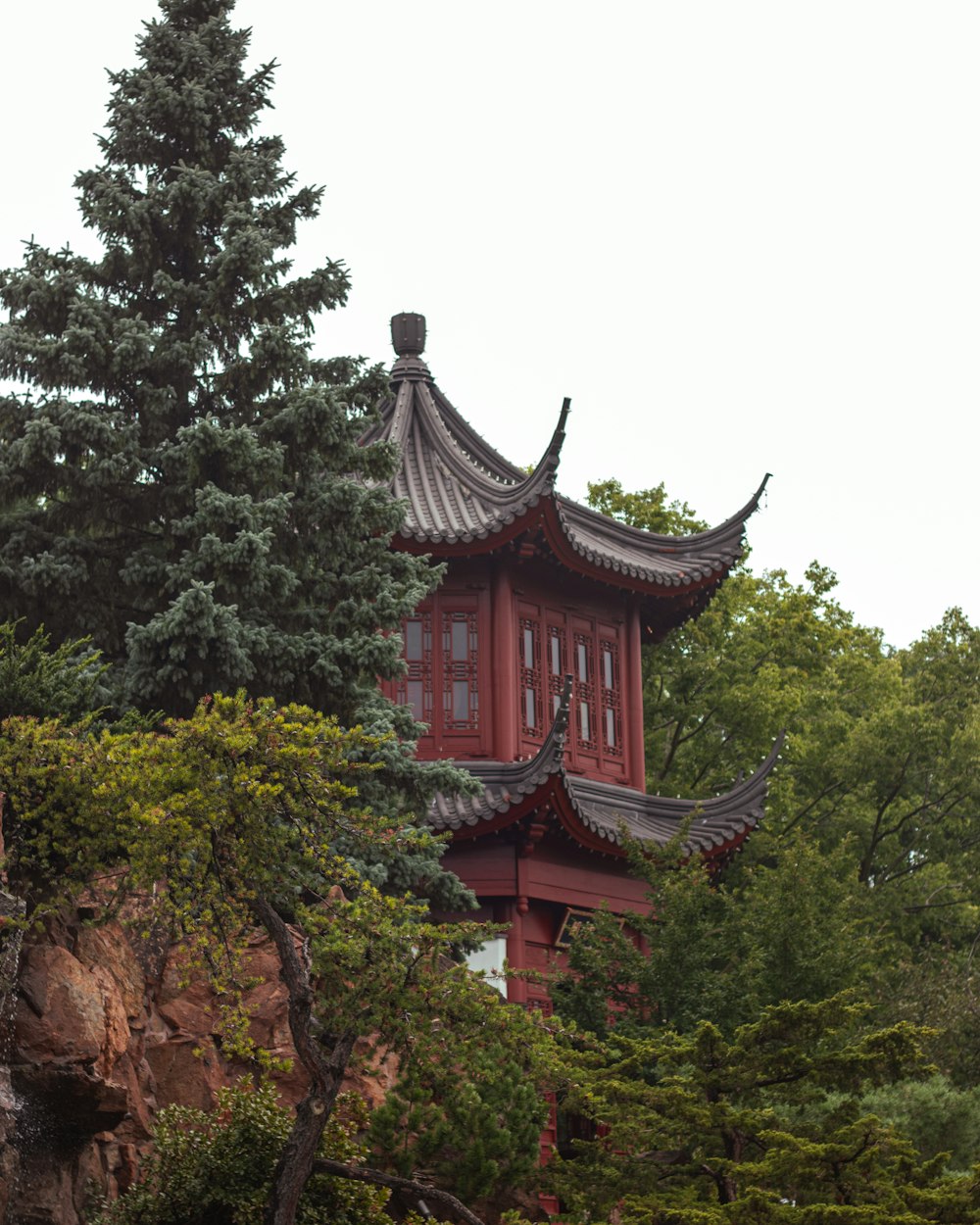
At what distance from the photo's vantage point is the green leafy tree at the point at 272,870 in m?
9.54

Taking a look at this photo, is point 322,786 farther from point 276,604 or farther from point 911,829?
point 911,829

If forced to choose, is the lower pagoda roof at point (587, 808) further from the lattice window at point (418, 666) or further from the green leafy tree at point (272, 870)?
the green leafy tree at point (272, 870)

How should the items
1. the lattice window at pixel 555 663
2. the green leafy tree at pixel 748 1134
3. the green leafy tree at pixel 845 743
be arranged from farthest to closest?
the green leafy tree at pixel 845 743, the lattice window at pixel 555 663, the green leafy tree at pixel 748 1134

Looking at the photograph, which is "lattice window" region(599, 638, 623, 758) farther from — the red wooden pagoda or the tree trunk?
the tree trunk

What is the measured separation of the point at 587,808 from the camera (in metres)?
17.9

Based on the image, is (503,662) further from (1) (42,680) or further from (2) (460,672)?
(1) (42,680)

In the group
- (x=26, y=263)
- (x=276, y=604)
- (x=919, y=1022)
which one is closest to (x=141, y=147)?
(x=26, y=263)

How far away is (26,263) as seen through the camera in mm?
14148

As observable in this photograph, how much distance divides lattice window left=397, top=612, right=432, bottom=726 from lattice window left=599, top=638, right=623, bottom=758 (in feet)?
6.67

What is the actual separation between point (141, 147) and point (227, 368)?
223cm

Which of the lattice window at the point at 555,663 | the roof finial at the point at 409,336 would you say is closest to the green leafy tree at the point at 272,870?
the lattice window at the point at 555,663

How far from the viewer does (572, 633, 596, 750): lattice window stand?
18500 millimetres

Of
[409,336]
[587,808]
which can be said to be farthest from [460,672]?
[409,336]

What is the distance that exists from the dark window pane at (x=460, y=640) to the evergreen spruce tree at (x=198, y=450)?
3948 mm
